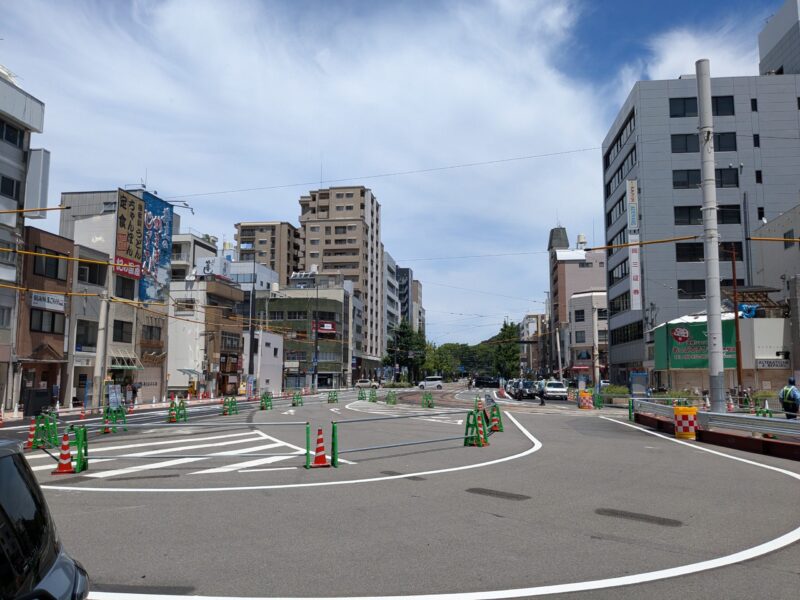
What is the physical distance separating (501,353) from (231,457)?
100235 millimetres

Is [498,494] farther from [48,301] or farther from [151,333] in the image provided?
[151,333]

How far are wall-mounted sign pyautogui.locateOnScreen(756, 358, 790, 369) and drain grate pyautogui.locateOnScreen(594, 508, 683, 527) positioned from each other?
4050cm

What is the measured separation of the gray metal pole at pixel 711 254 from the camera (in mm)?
A: 20953

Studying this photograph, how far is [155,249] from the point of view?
5144 cm

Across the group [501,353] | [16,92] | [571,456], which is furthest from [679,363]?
[501,353]

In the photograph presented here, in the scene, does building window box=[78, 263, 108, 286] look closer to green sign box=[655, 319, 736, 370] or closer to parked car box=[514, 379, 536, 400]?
parked car box=[514, 379, 536, 400]

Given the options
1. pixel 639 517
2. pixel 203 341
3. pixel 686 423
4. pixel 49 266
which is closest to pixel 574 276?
pixel 203 341

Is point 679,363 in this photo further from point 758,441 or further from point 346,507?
point 346,507

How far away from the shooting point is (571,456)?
15.5m

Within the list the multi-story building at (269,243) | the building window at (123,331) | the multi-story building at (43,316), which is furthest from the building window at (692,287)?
the multi-story building at (269,243)

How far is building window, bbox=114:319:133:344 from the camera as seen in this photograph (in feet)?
155

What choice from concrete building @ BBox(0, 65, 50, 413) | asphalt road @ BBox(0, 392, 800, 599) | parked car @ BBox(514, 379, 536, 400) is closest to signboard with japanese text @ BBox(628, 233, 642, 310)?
parked car @ BBox(514, 379, 536, 400)

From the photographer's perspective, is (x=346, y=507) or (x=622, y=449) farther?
(x=622, y=449)

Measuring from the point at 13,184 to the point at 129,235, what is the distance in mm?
9251
